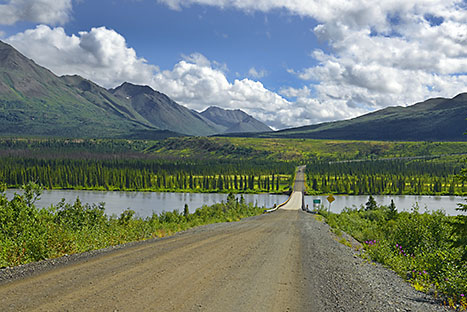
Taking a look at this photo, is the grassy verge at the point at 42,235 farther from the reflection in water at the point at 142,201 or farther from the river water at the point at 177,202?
the river water at the point at 177,202

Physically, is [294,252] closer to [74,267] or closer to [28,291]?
[74,267]

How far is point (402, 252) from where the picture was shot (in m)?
20.2

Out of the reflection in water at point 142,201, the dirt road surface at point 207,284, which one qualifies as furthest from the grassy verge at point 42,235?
the reflection in water at point 142,201

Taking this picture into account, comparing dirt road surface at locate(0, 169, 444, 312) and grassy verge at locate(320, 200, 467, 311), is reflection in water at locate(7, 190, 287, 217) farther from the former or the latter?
dirt road surface at locate(0, 169, 444, 312)

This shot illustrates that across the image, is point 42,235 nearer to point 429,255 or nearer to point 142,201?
point 429,255

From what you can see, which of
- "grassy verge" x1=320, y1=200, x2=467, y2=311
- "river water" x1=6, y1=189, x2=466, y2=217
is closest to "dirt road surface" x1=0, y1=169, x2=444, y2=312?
"grassy verge" x1=320, y1=200, x2=467, y2=311

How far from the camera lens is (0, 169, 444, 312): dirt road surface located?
980cm

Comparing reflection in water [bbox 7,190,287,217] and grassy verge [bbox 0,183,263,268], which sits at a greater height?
grassy verge [bbox 0,183,263,268]

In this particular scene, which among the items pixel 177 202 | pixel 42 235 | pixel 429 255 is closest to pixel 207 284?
pixel 42 235

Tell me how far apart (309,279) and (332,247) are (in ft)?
30.9

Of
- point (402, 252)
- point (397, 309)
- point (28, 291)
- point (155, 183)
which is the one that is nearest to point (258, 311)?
point (397, 309)

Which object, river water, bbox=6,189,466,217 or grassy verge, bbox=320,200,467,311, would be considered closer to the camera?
grassy verge, bbox=320,200,467,311

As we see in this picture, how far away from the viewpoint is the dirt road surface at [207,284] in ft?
32.2

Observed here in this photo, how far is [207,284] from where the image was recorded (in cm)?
1177
